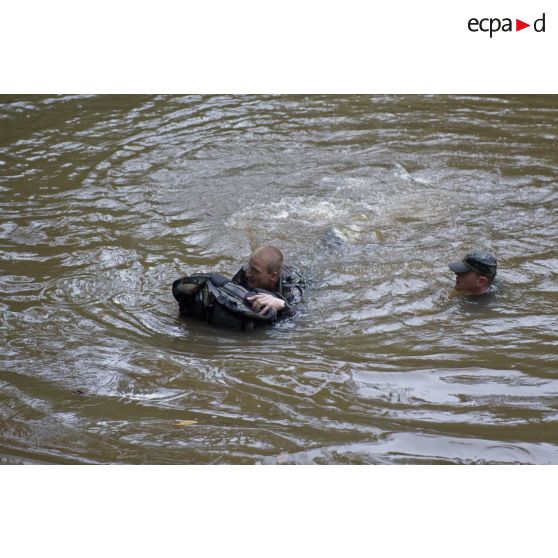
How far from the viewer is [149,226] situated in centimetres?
952

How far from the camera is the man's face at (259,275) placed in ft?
22.9

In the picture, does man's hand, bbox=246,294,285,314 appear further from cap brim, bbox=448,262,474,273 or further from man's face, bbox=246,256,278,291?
cap brim, bbox=448,262,474,273

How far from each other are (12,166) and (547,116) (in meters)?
8.68

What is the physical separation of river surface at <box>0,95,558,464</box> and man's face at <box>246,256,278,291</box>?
418 millimetres

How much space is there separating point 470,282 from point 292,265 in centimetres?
206

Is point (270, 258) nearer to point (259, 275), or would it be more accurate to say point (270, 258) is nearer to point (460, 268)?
point (259, 275)

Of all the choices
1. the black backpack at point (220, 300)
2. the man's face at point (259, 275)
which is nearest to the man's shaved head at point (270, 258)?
the man's face at point (259, 275)

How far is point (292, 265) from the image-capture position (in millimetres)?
8547

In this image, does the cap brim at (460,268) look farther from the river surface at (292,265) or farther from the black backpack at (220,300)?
the black backpack at (220,300)

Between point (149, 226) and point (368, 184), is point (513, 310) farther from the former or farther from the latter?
point (149, 226)

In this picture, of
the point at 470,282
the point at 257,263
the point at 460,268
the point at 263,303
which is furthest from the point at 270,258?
the point at 470,282

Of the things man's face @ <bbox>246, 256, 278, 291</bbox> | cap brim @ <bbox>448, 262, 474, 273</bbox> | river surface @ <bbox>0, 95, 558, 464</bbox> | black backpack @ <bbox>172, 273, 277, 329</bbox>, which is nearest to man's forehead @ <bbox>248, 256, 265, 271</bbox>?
man's face @ <bbox>246, 256, 278, 291</bbox>

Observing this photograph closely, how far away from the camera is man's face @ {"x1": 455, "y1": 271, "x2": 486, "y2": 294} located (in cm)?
737

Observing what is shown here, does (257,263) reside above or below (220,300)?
above
